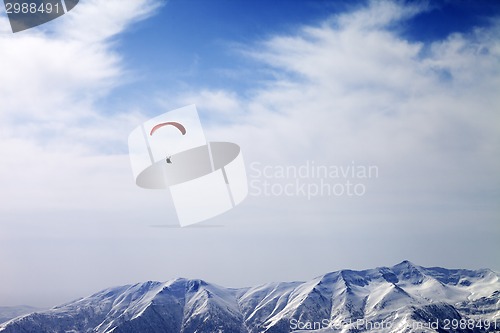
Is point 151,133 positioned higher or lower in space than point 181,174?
higher

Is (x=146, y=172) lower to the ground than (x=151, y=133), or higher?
lower

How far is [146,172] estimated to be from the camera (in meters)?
64.6

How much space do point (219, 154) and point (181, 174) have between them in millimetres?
6067

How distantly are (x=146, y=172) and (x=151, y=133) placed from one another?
608 cm

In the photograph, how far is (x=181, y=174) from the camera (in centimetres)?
6291

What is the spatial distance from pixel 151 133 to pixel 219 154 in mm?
9794

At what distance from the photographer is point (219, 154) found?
64750 millimetres

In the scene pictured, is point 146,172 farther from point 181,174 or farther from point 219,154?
point 219,154

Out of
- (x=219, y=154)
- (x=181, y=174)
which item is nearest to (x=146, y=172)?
(x=181, y=174)

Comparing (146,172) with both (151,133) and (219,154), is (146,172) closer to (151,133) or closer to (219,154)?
(151,133)
